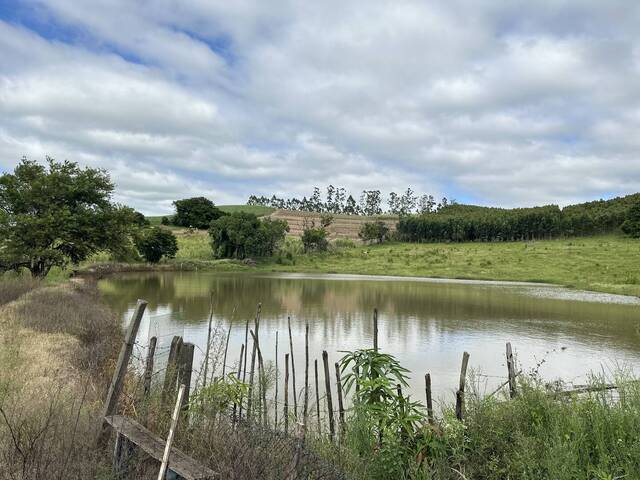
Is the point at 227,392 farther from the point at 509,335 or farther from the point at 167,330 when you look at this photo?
the point at 509,335

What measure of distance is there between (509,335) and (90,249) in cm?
2229

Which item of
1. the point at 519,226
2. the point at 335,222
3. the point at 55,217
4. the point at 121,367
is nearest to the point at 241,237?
the point at 55,217

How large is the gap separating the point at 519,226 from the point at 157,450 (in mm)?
95542

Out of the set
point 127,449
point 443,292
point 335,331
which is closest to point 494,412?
point 127,449

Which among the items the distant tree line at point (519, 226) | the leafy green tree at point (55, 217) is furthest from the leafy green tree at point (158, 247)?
the distant tree line at point (519, 226)

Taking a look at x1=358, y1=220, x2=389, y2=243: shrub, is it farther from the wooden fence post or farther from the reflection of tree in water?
the wooden fence post

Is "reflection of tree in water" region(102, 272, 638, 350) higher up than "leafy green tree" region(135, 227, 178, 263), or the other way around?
"leafy green tree" region(135, 227, 178, 263)

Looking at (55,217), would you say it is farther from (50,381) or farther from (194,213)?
(194,213)

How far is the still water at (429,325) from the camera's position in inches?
518

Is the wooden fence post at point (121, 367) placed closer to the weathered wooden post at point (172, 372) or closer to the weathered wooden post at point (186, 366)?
the weathered wooden post at point (172, 372)

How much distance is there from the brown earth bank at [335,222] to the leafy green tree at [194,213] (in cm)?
1781

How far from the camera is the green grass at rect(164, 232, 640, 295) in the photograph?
4759cm

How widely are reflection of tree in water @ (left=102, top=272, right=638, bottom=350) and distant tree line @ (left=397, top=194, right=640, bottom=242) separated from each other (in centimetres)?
5853

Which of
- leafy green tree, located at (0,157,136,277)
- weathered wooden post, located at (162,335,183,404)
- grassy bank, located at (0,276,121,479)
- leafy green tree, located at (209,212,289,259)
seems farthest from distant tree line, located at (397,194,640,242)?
weathered wooden post, located at (162,335,183,404)
